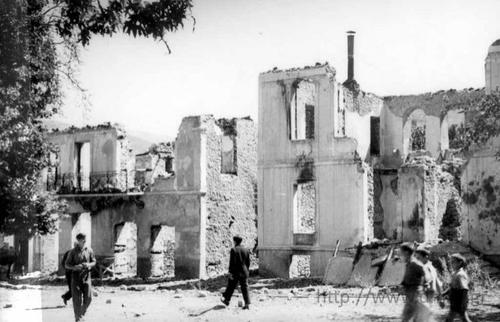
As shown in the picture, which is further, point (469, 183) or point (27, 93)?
point (469, 183)

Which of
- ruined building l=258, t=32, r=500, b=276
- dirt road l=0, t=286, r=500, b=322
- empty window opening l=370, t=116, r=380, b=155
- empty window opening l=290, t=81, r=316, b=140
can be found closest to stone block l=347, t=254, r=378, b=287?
dirt road l=0, t=286, r=500, b=322

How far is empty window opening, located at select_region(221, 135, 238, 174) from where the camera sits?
31906mm

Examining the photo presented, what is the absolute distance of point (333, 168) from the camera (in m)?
26.7

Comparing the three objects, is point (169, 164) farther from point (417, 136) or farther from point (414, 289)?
point (414, 289)

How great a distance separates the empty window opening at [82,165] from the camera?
110 feet

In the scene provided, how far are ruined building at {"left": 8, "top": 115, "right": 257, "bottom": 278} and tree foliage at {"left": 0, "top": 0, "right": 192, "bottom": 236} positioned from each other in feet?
46.5

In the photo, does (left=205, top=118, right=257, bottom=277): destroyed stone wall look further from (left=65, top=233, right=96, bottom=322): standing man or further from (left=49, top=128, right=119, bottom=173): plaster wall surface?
(left=65, top=233, right=96, bottom=322): standing man

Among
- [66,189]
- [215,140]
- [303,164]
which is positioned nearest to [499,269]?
[303,164]

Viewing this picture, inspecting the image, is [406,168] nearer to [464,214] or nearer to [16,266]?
[464,214]

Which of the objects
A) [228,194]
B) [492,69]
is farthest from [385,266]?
[228,194]

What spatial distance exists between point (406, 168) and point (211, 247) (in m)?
8.74

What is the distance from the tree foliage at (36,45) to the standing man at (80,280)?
5.58 feet

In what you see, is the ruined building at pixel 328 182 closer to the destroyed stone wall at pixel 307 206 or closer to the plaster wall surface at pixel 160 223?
the destroyed stone wall at pixel 307 206

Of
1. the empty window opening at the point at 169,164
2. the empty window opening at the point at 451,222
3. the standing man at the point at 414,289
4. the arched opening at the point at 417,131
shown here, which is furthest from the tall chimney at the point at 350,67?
the standing man at the point at 414,289
